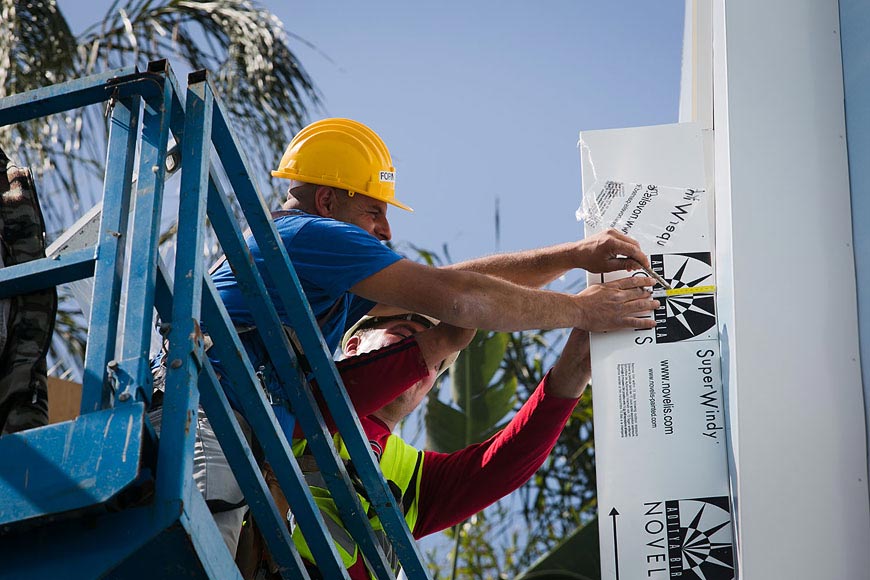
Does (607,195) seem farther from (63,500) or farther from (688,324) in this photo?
(63,500)

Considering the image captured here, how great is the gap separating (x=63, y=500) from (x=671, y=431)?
2.14 m

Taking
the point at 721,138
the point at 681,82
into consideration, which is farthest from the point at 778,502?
the point at 681,82

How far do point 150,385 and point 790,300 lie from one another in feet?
6.10

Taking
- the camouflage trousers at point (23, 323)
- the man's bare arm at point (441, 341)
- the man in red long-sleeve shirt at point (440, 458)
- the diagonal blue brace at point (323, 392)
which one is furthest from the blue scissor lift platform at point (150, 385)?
the man in red long-sleeve shirt at point (440, 458)

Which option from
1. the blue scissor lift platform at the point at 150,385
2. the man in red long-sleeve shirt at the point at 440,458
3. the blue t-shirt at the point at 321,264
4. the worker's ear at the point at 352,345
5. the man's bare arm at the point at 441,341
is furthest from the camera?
the worker's ear at the point at 352,345

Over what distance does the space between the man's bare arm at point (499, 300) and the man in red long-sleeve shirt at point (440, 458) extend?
800 millimetres

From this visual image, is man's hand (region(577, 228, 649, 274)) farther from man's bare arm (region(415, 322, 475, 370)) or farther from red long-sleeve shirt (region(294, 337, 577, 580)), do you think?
red long-sleeve shirt (region(294, 337, 577, 580))

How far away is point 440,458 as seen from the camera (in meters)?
5.19

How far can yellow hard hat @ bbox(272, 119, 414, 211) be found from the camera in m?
4.13

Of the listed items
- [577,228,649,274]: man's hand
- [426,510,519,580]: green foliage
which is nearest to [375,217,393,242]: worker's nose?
[577,228,649,274]: man's hand

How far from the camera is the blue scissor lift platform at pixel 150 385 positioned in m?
1.95

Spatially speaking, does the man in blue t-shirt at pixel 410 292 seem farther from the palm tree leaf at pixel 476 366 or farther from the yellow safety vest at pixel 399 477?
the palm tree leaf at pixel 476 366

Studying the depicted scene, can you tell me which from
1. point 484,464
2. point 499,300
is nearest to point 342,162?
point 499,300

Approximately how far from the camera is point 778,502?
2.94 metres
